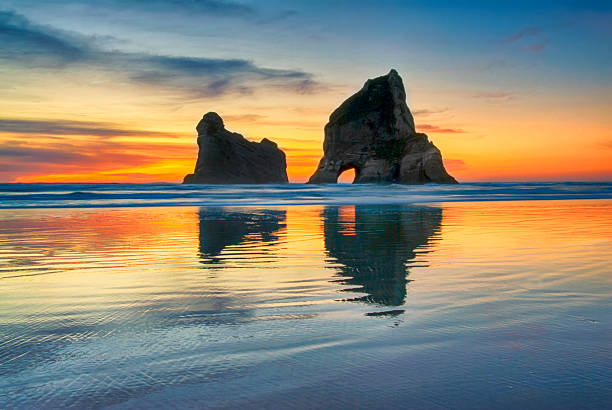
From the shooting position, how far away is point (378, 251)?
6957 mm

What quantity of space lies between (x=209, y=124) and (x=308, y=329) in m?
132

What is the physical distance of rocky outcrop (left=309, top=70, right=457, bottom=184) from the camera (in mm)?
73812

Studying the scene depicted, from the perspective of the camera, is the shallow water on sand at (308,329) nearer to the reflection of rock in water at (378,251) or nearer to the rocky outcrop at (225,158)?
the reflection of rock in water at (378,251)

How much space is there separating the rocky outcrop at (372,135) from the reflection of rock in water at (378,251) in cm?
6150

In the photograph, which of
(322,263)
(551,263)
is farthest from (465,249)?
(322,263)

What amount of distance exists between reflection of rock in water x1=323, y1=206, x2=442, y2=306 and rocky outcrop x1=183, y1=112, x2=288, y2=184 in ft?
386

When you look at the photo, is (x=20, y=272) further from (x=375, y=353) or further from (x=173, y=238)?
(x=375, y=353)

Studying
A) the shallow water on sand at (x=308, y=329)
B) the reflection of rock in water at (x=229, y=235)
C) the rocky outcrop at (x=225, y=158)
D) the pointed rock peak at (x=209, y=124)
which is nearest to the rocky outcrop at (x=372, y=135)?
the rocky outcrop at (x=225, y=158)

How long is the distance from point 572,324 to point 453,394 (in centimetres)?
163

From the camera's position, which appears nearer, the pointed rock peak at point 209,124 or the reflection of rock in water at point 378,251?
the reflection of rock in water at point 378,251

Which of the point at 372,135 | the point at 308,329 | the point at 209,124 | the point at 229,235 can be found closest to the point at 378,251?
the point at 229,235

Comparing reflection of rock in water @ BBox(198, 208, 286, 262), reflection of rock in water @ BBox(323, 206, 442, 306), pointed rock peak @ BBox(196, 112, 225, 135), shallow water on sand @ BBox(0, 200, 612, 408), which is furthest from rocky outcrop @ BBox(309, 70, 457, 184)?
shallow water on sand @ BBox(0, 200, 612, 408)

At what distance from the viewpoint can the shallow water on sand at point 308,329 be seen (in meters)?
2.21

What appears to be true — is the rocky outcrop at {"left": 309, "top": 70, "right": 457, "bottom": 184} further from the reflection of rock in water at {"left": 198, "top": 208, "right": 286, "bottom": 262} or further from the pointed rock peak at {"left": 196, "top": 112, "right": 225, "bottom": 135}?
the reflection of rock in water at {"left": 198, "top": 208, "right": 286, "bottom": 262}
